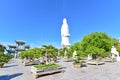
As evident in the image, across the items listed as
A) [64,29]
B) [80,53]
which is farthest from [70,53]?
[64,29]

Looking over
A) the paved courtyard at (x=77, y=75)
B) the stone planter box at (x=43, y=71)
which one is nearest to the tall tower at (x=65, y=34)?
the paved courtyard at (x=77, y=75)

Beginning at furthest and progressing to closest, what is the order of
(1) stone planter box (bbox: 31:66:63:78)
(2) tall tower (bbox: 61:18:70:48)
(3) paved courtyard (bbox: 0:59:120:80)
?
(2) tall tower (bbox: 61:18:70:48) < (1) stone planter box (bbox: 31:66:63:78) < (3) paved courtyard (bbox: 0:59:120:80)

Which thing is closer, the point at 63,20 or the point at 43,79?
the point at 43,79

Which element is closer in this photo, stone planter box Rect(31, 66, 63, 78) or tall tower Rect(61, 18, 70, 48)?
stone planter box Rect(31, 66, 63, 78)

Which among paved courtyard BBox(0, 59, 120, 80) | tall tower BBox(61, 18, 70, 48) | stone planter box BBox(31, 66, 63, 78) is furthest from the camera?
tall tower BBox(61, 18, 70, 48)

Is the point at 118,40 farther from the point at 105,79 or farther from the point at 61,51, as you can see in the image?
the point at 105,79

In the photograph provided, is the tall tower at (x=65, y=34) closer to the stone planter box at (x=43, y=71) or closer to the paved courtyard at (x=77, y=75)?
the paved courtyard at (x=77, y=75)

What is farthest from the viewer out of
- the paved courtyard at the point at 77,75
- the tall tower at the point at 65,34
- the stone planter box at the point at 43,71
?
the tall tower at the point at 65,34

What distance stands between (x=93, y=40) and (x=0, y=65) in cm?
2220

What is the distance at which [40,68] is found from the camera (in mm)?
13406

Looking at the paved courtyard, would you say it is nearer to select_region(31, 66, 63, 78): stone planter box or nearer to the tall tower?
select_region(31, 66, 63, 78): stone planter box

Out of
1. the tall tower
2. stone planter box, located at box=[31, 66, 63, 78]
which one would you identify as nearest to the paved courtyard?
stone planter box, located at box=[31, 66, 63, 78]

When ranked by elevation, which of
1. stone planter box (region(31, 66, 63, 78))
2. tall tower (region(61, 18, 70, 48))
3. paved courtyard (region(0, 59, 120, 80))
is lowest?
paved courtyard (region(0, 59, 120, 80))

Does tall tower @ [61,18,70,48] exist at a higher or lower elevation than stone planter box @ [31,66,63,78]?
higher
